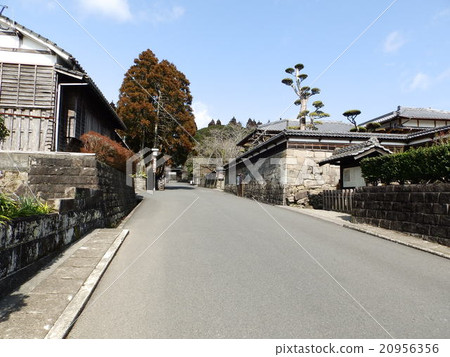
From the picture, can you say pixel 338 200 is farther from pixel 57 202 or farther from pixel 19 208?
pixel 19 208

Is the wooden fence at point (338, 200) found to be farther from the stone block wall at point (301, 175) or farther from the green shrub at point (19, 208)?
the green shrub at point (19, 208)

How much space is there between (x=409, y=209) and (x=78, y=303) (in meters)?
7.62

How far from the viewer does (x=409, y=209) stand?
7820 millimetres

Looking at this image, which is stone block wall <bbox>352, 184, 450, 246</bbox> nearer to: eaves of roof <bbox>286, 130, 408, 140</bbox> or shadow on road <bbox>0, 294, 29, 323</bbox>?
shadow on road <bbox>0, 294, 29, 323</bbox>

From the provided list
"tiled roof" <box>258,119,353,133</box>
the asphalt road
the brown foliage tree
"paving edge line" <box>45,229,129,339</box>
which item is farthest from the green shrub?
"tiled roof" <box>258,119,353,133</box>

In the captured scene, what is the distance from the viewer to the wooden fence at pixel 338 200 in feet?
44.1

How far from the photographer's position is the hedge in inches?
285

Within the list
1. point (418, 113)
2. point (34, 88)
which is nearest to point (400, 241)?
point (34, 88)

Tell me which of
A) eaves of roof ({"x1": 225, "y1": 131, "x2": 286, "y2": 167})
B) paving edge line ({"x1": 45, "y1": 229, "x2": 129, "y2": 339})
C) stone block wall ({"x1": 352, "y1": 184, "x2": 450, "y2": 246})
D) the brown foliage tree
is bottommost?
paving edge line ({"x1": 45, "y1": 229, "x2": 129, "y2": 339})

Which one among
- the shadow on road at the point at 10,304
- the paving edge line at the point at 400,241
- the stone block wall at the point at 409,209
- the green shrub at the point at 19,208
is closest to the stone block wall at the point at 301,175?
the stone block wall at the point at 409,209

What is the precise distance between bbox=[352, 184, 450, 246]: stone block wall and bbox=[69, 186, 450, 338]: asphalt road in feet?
3.05

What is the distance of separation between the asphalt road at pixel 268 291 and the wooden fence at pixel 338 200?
20.8ft

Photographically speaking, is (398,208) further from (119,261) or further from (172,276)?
(119,261)

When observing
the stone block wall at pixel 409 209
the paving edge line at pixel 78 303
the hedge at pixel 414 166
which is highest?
the hedge at pixel 414 166
